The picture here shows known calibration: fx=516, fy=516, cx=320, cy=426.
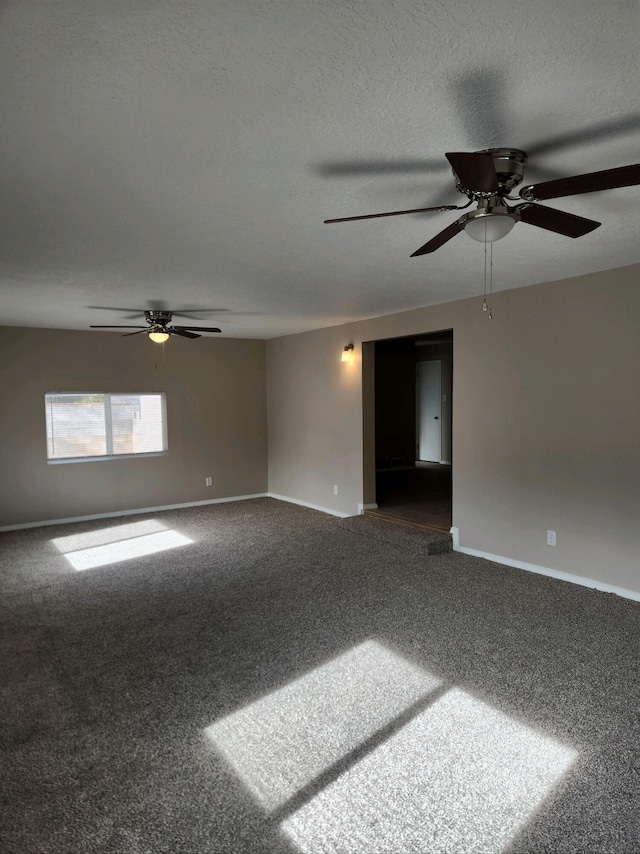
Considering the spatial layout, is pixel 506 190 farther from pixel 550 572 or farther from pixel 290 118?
pixel 550 572

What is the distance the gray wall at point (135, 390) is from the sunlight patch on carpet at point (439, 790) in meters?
5.31

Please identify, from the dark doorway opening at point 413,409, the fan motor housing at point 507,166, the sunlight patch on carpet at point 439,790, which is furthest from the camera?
the dark doorway opening at point 413,409

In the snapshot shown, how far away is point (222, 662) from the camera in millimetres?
2918

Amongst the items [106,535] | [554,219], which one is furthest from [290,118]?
[106,535]

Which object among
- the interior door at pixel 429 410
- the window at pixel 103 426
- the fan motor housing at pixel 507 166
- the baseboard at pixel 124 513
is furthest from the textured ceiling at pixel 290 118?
the interior door at pixel 429 410

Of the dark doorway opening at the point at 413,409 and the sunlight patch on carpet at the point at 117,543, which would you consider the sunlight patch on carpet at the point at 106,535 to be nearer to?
the sunlight patch on carpet at the point at 117,543

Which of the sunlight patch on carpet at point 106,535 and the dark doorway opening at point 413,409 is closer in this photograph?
the sunlight patch on carpet at point 106,535

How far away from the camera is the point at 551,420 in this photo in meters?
4.18

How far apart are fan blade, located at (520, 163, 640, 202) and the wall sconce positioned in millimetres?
4318

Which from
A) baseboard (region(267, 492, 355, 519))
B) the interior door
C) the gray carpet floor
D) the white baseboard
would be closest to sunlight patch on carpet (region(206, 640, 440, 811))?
the gray carpet floor

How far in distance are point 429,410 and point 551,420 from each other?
18.2ft

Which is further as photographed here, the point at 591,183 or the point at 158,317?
the point at 158,317

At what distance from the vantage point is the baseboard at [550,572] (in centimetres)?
378

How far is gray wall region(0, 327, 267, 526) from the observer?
5961mm
